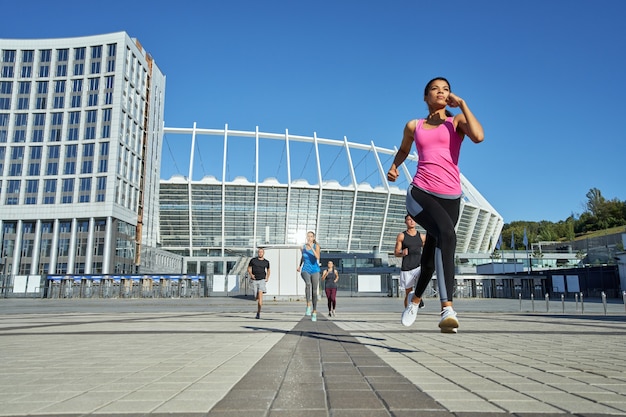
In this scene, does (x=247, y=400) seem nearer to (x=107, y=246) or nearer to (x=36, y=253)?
(x=107, y=246)

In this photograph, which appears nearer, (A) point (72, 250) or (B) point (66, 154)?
(A) point (72, 250)

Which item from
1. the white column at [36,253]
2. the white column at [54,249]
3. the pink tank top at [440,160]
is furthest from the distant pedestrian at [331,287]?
the white column at [36,253]

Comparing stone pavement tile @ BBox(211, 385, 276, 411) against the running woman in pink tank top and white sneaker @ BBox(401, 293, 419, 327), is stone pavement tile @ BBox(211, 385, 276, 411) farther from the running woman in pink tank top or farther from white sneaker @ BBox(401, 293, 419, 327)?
white sneaker @ BBox(401, 293, 419, 327)

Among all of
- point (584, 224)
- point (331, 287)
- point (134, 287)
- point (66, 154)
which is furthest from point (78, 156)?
point (584, 224)

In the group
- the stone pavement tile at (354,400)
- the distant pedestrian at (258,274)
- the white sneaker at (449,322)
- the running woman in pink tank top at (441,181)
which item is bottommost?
the stone pavement tile at (354,400)

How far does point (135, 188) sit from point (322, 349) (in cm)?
5952

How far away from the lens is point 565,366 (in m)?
3.10

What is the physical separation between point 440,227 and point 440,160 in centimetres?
57

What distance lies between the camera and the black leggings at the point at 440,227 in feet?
12.1

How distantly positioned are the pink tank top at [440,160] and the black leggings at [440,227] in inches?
3.0

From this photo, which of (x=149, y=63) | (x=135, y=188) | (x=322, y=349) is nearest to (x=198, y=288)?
(x=322, y=349)

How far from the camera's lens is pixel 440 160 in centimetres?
383

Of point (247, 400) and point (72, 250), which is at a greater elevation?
point (72, 250)

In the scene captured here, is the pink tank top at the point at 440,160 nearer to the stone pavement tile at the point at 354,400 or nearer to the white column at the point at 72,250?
the stone pavement tile at the point at 354,400
